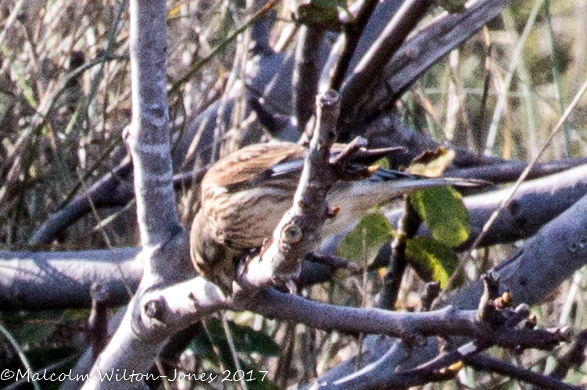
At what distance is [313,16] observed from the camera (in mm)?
1938

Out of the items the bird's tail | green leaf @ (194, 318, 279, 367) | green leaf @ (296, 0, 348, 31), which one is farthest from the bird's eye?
green leaf @ (194, 318, 279, 367)

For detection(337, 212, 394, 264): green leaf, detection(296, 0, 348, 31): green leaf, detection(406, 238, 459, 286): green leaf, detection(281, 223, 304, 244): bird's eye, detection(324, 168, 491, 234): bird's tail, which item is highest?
detection(296, 0, 348, 31): green leaf

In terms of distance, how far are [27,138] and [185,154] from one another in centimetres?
52

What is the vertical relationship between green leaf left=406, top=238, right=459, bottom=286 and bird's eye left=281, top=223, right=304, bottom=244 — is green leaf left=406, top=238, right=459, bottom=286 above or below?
below

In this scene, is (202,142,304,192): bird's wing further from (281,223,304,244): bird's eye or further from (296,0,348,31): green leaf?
(281,223,304,244): bird's eye

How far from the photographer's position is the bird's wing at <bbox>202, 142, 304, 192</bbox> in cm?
216

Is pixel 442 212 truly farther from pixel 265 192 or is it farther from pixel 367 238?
pixel 265 192

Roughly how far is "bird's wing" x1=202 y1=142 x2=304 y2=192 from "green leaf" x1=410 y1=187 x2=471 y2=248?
0.91ft

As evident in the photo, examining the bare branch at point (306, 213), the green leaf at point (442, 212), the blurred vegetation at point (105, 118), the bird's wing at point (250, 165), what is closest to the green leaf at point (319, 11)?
the bird's wing at point (250, 165)

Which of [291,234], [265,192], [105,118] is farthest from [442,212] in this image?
[105,118]

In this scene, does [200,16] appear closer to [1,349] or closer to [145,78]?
[1,349]

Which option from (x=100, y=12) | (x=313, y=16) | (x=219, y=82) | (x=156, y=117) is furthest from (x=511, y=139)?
(x=156, y=117)

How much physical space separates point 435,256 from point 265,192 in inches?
15.0

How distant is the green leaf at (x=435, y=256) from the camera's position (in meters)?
2.12
